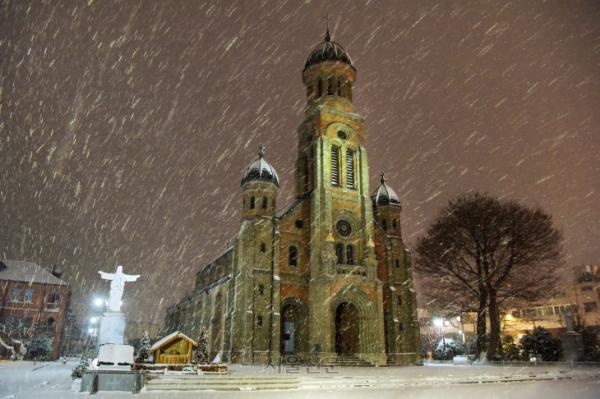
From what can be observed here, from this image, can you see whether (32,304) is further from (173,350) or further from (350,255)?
(350,255)

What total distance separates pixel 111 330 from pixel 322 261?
2098cm

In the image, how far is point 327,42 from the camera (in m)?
45.0

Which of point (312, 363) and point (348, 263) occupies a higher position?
point (348, 263)

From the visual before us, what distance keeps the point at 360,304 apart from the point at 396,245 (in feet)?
24.9

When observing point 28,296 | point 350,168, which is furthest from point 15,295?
point 350,168

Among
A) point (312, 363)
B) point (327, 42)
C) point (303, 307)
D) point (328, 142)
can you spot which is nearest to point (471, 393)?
point (312, 363)

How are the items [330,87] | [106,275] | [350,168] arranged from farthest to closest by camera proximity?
[330,87]
[350,168]
[106,275]

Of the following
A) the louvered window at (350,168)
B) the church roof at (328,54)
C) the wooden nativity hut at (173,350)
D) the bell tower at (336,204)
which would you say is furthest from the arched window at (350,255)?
the church roof at (328,54)

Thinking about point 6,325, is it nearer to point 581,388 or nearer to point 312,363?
point 312,363

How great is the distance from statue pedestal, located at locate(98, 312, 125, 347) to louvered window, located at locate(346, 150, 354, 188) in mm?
26565

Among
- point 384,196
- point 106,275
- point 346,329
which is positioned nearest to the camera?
point 106,275

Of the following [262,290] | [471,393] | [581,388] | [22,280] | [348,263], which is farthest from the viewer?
[22,280]

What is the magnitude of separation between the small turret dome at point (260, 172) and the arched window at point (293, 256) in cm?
578

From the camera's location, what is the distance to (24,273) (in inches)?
1971
